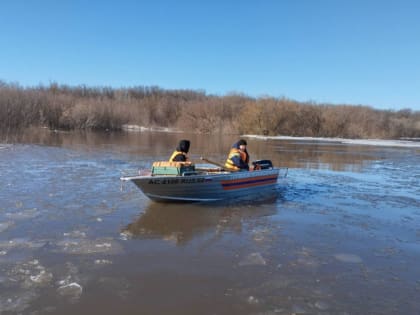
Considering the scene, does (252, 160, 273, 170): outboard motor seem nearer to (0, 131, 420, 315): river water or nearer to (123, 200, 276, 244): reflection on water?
(0, 131, 420, 315): river water

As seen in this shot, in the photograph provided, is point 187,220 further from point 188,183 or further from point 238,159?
point 238,159

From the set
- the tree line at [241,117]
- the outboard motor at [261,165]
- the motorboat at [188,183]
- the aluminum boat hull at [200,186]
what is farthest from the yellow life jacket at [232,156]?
the tree line at [241,117]

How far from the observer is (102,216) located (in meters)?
8.55

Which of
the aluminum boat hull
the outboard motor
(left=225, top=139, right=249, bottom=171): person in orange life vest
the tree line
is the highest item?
the tree line

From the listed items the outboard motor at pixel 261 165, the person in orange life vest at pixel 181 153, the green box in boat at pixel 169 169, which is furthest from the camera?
the outboard motor at pixel 261 165

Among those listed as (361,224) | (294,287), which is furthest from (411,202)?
(294,287)

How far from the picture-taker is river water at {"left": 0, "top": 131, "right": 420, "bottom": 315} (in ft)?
16.0

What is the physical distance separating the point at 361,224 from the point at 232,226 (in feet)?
9.64

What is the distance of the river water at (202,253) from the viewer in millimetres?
4867

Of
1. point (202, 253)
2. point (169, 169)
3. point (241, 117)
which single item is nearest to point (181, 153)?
point (169, 169)

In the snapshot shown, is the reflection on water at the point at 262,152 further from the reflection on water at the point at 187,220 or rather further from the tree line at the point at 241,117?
the tree line at the point at 241,117

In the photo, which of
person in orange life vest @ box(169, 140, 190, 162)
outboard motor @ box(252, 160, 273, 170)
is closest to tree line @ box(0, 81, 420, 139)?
outboard motor @ box(252, 160, 273, 170)

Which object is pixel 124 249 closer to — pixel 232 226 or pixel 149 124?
pixel 232 226

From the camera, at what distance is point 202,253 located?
660 cm
